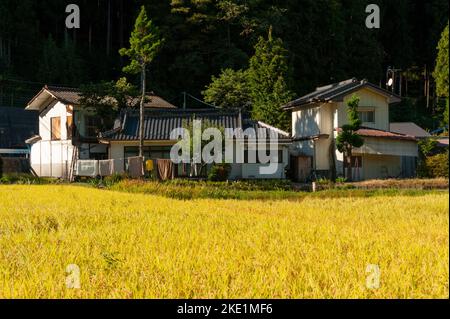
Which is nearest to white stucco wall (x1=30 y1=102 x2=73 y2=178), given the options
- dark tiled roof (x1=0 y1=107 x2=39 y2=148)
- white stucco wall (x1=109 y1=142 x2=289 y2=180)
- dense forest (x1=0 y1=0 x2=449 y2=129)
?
white stucco wall (x1=109 y1=142 x2=289 y2=180)

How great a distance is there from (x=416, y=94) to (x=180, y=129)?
80.7 feet

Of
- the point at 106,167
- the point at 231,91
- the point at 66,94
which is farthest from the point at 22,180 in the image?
the point at 231,91

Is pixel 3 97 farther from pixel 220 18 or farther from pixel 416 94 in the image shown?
pixel 416 94

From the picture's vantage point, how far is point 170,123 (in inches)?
1119

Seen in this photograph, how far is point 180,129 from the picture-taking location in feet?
91.1

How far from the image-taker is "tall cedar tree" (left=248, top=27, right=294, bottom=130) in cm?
3083

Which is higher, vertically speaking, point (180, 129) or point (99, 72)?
point (99, 72)

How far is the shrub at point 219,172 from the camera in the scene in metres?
25.0

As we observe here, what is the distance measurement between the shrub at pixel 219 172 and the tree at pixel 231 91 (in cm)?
937

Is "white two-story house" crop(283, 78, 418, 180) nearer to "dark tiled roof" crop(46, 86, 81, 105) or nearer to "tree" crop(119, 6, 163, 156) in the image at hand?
"tree" crop(119, 6, 163, 156)

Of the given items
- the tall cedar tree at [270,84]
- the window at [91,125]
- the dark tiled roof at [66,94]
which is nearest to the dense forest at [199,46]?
the tall cedar tree at [270,84]

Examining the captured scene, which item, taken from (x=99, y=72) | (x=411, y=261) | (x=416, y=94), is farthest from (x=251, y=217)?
(x=99, y=72)

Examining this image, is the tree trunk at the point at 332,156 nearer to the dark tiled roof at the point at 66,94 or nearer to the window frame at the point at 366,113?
the window frame at the point at 366,113

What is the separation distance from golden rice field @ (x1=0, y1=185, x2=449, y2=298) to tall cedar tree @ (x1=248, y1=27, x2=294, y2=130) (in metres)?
21.3
